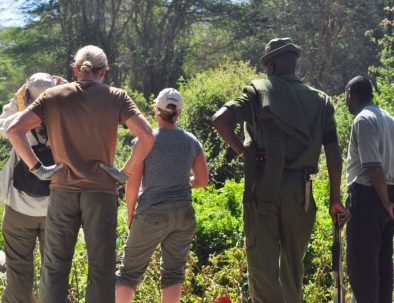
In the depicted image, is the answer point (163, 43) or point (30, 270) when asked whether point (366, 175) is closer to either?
point (30, 270)

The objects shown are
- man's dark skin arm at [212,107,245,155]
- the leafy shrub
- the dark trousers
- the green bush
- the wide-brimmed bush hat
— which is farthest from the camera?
the green bush

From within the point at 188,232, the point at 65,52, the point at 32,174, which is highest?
the point at 65,52

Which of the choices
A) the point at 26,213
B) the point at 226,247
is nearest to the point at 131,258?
the point at 26,213

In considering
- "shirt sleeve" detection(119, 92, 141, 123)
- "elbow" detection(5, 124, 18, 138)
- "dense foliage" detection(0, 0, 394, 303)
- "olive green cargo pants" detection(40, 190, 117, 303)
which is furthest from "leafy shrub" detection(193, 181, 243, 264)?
"dense foliage" detection(0, 0, 394, 303)

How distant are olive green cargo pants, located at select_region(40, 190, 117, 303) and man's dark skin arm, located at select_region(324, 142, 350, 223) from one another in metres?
1.39

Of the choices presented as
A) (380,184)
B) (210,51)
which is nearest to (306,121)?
(380,184)

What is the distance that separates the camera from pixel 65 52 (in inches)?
1250

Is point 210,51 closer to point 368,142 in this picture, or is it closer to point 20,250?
point 368,142

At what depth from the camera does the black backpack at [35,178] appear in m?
4.81

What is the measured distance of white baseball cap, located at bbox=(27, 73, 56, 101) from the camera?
485cm

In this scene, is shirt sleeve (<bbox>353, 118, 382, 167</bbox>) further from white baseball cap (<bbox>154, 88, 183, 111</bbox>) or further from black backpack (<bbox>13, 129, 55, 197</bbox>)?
black backpack (<bbox>13, 129, 55, 197</bbox>)

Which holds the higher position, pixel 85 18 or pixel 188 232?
pixel 85 18

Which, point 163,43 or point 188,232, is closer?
point 188,232

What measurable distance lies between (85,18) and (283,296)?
2867 centimetres
